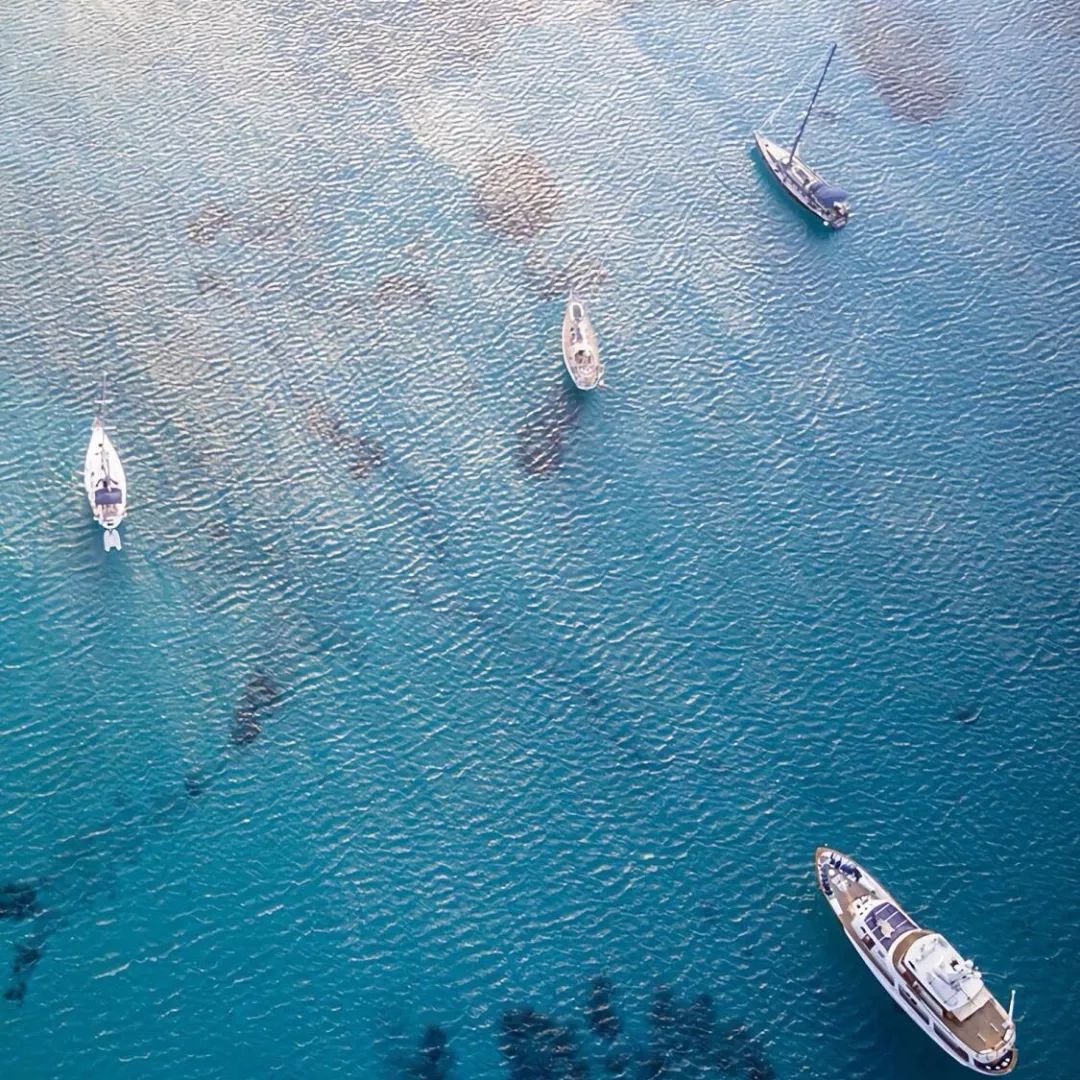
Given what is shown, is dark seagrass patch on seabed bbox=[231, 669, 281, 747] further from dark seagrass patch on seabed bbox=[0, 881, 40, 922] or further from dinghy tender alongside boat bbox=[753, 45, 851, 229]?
dinghy tender alongside boat bbox=[753, 45, 851, 229]

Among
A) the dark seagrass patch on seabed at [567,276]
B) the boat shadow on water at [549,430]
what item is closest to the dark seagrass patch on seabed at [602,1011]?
the boat shadow on water at [549,430]

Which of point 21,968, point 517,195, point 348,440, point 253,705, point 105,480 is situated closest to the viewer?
point 21,968

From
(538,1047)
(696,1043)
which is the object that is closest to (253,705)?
(538,1047)

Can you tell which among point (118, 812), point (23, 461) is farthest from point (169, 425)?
point (118, 812)

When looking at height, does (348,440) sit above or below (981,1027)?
below

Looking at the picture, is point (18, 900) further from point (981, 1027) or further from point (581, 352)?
point (581, 352)

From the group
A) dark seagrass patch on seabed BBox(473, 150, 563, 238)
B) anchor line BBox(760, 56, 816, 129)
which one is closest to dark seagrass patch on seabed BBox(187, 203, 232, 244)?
dark seagrass patch on seabed BBox(473, 150, 563, 238)

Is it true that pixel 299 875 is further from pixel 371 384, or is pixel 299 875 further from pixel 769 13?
pixel 769 13

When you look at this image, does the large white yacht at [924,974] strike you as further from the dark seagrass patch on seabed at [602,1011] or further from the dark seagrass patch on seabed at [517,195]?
the dark seagrass patch on seabed at [517,195]
